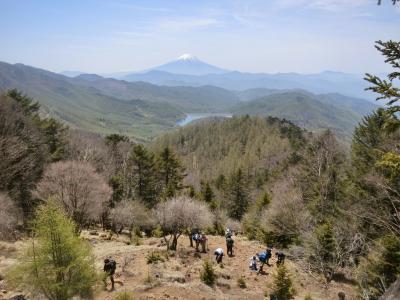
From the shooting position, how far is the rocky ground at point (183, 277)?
62.7 ft

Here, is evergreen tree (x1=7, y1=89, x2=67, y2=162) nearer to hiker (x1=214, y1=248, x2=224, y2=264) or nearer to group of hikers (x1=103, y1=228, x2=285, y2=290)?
group of hikers (x1=103, y1=228, x2=285, y2=290)

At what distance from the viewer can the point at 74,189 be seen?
30.8 metres

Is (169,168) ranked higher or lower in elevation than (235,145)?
higher

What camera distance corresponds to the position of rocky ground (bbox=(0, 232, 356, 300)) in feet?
62.7

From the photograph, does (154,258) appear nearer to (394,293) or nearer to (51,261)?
(51,261)

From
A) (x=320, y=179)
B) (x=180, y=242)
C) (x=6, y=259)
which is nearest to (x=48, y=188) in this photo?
(x=6, y=259)

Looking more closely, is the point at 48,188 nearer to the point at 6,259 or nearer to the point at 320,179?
the point at 6,259

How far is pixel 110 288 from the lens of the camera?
63.2ft

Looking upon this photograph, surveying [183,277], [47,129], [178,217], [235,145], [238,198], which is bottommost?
[235,145]

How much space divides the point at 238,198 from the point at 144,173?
14.6m

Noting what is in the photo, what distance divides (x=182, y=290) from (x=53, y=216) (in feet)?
29.7

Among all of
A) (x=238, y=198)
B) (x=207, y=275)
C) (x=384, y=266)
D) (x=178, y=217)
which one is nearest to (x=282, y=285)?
(x=207, y=275)

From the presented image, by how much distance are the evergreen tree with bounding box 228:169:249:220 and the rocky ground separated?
23650 millimetres

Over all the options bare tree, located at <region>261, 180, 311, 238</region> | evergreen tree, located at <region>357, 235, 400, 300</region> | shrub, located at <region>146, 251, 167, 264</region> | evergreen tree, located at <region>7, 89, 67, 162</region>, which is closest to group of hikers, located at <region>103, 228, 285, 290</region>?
shrub, located at <region>146, 251, 167, 264</region>
